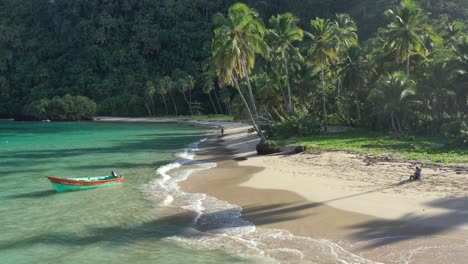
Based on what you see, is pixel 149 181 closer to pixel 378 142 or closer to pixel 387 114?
pixel 378 142

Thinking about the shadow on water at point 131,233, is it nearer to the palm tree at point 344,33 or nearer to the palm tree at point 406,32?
the palm tree at point 406,32

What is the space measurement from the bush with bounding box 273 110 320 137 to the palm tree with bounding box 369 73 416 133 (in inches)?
264

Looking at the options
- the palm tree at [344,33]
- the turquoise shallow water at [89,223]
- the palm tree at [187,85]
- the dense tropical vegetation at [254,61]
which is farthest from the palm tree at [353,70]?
the palm tree at [187,85]

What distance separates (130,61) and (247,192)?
398ft

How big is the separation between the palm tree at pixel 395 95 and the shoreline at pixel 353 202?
473 inches

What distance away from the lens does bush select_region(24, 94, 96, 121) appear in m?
114

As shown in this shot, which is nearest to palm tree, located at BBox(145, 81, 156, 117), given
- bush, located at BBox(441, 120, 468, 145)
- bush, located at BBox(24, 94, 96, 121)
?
bush, located at BBox(24, 94, 96, 121)

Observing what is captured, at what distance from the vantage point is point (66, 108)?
113000 millimetres

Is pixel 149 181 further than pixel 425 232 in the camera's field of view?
Yes

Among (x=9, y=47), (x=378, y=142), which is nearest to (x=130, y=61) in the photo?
(x=9, y=47)

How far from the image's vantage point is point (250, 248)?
13.4 meters

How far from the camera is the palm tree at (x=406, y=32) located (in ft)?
129

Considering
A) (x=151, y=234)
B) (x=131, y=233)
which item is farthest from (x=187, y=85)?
(x=151, y=234)

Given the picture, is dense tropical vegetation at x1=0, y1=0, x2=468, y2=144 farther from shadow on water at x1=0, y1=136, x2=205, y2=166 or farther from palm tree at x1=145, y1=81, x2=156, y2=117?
shadow on water at x1=0, y1=136, x2=205, y2=166
